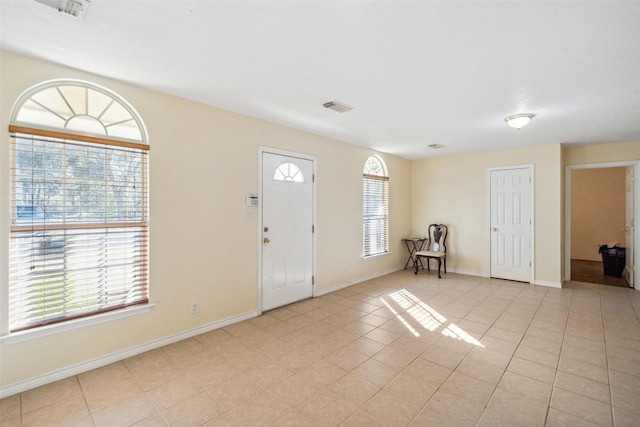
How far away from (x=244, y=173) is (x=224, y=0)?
6.73 feet

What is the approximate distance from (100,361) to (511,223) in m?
6.18

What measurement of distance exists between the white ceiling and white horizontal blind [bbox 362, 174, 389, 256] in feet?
7.13

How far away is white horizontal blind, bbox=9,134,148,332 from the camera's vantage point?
219 cm

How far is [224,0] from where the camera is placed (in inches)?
62.8

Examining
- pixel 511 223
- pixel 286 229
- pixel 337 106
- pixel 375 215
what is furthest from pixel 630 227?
pixel 286 229

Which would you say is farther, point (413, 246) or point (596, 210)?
point (596, 210)

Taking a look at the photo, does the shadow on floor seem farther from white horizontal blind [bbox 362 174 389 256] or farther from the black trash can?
white horizontal blind [bbox 362 174 389 256]

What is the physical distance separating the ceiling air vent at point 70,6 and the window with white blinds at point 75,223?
97cm

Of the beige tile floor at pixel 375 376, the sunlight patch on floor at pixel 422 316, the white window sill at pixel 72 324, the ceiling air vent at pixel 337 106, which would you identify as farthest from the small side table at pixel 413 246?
the white window sill at pixel 72 324

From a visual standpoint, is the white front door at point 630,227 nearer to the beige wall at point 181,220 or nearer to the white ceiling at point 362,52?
the white ceiling at point 362,52

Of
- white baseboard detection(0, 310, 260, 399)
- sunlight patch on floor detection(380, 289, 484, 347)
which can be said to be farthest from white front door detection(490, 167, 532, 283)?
white baseboard detection(0, 310, 260, 399)

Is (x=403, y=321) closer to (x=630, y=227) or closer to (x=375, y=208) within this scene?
(x=375, y=208)

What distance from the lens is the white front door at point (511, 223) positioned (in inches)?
205

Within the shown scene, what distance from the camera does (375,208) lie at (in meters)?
5.66
